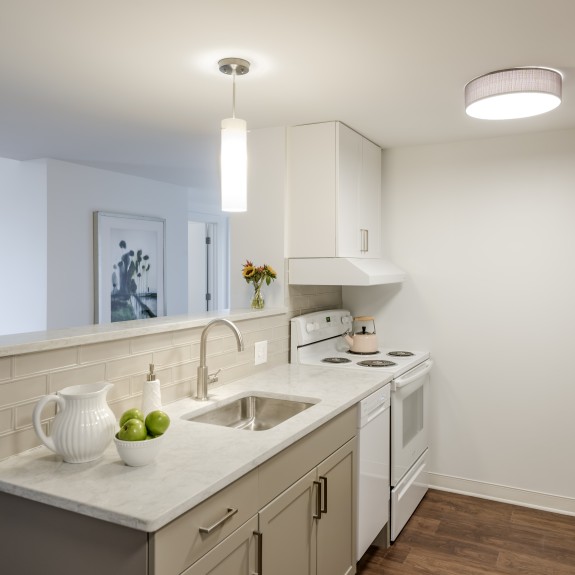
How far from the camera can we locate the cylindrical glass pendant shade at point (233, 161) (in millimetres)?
1942

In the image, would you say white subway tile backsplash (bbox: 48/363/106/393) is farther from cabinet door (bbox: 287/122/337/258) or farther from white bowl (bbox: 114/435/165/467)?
cabinet door (bbox: 287/122/337/258)

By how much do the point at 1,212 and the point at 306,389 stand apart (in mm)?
3117

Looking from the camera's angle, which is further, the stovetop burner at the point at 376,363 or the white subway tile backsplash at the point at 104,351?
the stovetop burner at the point at 376,363

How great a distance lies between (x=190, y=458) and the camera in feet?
5.06

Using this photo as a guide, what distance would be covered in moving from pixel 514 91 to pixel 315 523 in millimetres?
1870

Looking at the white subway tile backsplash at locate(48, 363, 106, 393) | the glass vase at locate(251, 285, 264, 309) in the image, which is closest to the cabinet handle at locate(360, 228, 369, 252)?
the glass vase at locate(251, 285, 264, 309)

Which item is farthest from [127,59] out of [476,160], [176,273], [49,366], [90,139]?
[176,273]

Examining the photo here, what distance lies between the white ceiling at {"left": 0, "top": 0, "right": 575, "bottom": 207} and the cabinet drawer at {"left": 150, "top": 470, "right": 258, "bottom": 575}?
4.74ft

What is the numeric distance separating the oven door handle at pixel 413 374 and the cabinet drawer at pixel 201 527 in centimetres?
134

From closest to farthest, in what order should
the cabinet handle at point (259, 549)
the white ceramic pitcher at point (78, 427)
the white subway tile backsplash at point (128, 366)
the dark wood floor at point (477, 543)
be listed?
1. the white ceramic pitcher at point (78, 427)
2. the cabinet handle at point (259, 549)
3. the white subway tile backsplash at point (128, 366)
4. the dark wood floor at point (477, 543)

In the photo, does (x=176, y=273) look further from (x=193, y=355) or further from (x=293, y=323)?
(x=193, y=355)

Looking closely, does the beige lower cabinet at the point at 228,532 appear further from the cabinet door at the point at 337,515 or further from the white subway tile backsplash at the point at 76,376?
the white subway tile backsplash at the point at 76,376

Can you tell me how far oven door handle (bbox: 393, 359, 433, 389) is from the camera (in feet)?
8.99

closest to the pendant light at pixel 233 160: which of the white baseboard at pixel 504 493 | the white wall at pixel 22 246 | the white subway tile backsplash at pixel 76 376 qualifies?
the white subway tile backsplash at pixel 76 376
